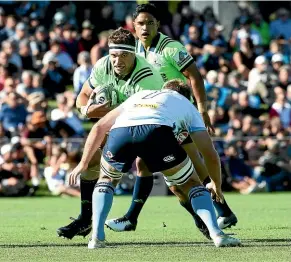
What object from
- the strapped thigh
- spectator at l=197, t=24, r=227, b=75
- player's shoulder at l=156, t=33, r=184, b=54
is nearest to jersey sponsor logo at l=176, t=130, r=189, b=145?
the strapped thigh

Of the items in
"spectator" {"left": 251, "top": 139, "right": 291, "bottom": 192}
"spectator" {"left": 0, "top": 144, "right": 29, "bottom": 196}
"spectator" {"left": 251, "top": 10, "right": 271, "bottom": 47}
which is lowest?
"spectator" {"left": 251, "top": 139, "right": 291, "bottom": 192}

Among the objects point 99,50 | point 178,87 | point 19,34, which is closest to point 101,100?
point 178,87

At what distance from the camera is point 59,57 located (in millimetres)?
23469

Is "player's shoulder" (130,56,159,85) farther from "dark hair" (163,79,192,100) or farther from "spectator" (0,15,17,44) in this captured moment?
"spectator" (0,15,17,44)

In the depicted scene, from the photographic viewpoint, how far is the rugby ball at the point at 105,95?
32.3 ft

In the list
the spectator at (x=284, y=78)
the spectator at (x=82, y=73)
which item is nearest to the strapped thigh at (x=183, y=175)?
the spectator at (x=82, y=73)

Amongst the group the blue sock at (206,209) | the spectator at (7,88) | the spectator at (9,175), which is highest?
the blue sock at (206,209)

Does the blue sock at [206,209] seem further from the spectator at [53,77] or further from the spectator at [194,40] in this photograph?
the spectator at [194,40]

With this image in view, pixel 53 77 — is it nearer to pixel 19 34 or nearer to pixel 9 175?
pixel 19 34

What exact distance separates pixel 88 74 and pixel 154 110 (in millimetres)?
13093

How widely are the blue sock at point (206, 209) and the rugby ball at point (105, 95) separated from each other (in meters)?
1.32

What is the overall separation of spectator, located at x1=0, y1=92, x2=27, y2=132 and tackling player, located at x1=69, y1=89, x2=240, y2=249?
36.9 ft

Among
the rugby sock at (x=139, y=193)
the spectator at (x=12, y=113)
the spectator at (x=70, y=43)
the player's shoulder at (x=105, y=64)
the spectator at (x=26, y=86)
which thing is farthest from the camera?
the spectator at (x=70, y=43)

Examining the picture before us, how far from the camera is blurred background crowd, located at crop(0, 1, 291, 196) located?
65.2 feet
